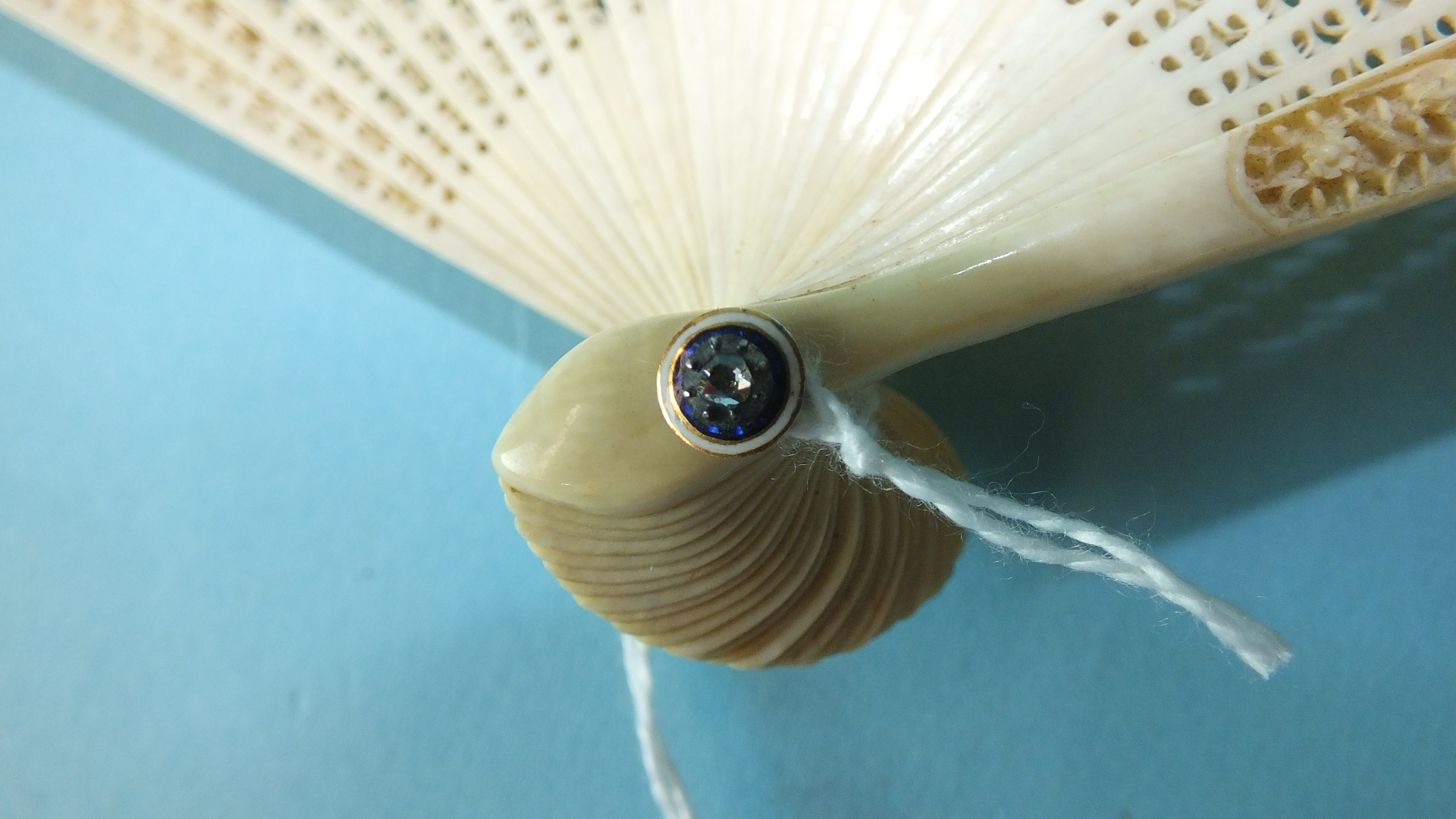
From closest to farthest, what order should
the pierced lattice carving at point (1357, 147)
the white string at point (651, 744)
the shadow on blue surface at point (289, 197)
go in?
the pierced lattice carving at point (1357, 147) < the white string at point (651, 744) < the shadow on blue surface at point (289, 197)

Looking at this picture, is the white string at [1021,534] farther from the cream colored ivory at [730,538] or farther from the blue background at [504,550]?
the blue background at [504,550]

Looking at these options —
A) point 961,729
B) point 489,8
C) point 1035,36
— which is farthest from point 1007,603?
point 489,8

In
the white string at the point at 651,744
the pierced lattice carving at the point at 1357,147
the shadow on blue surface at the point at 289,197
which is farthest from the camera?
the shadow on blue surface at the point at 289,197

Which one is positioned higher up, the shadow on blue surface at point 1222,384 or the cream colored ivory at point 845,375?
the cream colored ivory at point 845,375

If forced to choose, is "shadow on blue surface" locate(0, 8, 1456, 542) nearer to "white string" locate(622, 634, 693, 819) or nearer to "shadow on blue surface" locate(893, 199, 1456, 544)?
"shadow on blue surface" locate(893, 199, 1456, 544)

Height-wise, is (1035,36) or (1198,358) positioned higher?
→ (1035,36)

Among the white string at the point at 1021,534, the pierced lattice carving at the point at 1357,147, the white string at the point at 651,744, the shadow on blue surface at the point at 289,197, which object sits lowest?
the white string at the point at 651,744

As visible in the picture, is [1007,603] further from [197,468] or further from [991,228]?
[197,468]

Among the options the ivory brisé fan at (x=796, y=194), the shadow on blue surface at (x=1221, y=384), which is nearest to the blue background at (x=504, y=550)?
the shadow on blue surface at (x=1221, y=384)
